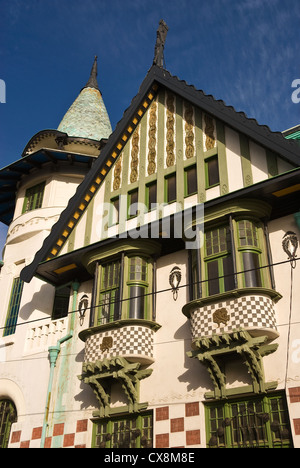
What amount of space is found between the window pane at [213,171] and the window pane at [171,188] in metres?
1.43

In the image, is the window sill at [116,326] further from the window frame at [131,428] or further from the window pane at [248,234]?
the window pane at [248,234]

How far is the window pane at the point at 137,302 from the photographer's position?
16312 millimetres

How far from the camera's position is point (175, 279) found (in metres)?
16.8

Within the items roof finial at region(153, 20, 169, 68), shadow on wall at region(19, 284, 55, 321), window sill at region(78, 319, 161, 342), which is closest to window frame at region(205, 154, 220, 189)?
window sill at region(78, 319, 161, 342)

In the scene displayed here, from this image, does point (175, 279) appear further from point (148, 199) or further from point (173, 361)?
point (148, 199)

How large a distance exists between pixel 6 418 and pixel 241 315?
10159 mm

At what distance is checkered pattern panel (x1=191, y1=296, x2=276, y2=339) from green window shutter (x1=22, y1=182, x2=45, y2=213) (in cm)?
1184

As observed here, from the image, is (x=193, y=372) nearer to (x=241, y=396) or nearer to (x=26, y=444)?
(x=241, y=396)

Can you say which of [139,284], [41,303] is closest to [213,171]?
[139,284]

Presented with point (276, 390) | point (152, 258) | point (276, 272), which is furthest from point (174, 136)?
point (276, 390)

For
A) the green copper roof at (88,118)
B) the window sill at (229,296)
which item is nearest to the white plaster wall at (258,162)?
the window sill at (229,296)

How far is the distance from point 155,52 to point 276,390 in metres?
14.3

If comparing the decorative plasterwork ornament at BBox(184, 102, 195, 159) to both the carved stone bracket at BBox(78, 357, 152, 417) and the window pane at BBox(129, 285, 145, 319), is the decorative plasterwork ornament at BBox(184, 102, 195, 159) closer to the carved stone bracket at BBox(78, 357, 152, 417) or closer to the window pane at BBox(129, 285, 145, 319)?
the window pane at BBox(129, 285, 145, 319)

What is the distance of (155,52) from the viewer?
21141 mm
